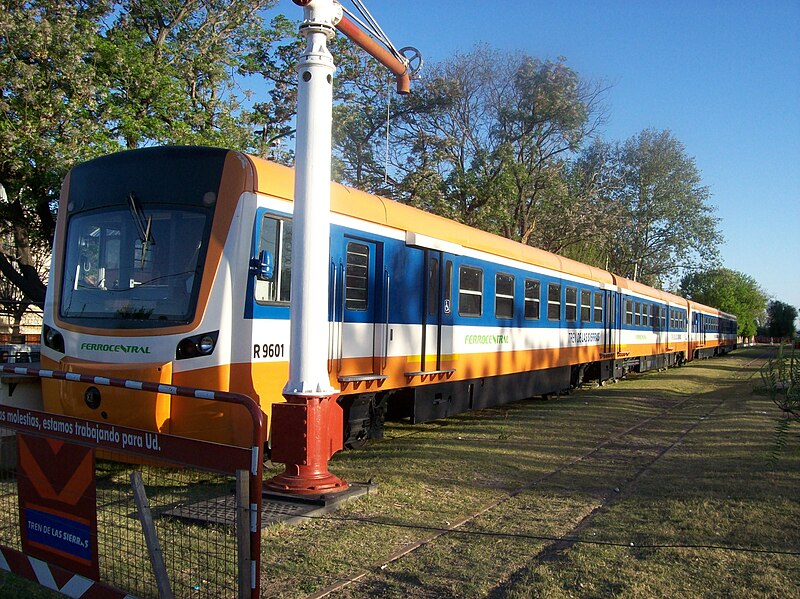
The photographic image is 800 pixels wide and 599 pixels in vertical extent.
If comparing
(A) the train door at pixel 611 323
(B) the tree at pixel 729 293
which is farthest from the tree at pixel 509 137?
(B) the tree at pixel 729 293

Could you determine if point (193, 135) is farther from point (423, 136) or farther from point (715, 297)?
point (715, 297)

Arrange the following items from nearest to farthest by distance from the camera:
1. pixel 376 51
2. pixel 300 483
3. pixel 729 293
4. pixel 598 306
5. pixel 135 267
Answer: pixel 300 483 → pixel 135 267 → pixel 376 51 → pixel 598 306 → pixel 729 293

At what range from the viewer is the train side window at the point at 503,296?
40.4 feet

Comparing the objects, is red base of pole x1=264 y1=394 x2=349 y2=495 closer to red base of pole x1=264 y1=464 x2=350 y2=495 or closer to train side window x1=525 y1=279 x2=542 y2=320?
red base of pole x1=264 y1=464 x2=350 y2=495

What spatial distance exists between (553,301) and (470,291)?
447cm

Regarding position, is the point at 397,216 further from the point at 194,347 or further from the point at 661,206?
the point at 661,206

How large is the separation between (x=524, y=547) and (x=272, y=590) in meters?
1.90

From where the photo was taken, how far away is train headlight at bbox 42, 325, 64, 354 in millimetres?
7312

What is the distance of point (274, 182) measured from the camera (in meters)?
7.33

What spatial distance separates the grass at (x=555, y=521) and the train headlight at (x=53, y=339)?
1400 mm

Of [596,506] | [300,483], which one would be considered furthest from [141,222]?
[596,506]

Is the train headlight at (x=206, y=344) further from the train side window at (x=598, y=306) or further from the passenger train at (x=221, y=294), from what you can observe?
the train side window at (x=598, y=306)

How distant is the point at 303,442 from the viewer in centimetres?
618

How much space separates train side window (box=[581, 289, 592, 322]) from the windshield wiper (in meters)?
12.1
